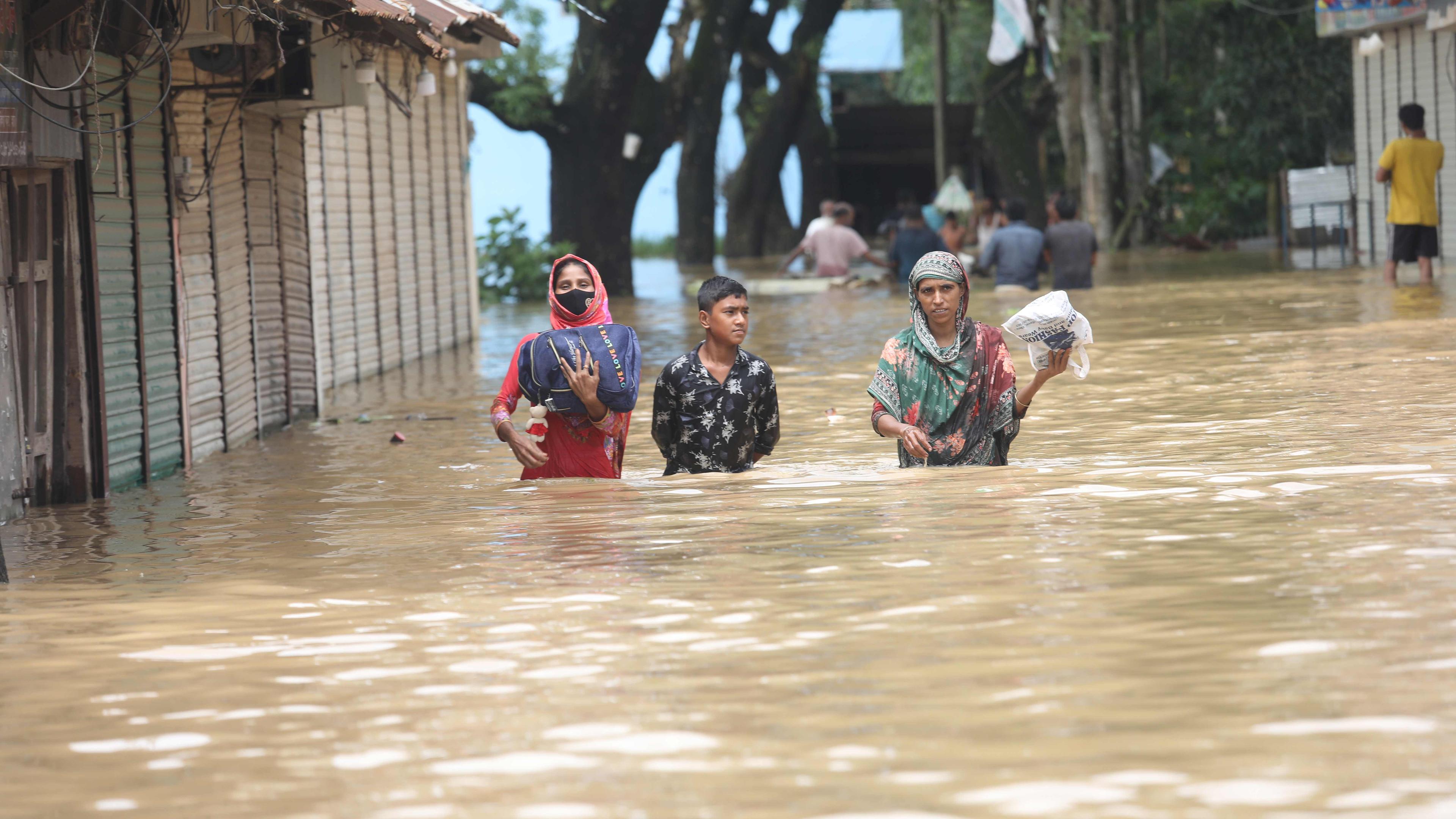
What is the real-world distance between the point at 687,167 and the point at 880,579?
3384 cm

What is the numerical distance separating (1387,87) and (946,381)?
19.2 metres

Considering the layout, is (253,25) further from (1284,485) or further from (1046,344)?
(1284,485)

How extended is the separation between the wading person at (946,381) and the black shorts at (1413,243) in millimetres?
12408

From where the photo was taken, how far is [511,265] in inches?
1097

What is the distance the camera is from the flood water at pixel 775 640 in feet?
11.9

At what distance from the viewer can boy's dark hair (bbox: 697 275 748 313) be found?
268 inches

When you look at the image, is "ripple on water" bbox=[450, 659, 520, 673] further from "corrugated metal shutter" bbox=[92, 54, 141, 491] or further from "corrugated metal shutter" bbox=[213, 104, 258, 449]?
"corrugated metal shutter" bbox=[213, 104, 258, 449]

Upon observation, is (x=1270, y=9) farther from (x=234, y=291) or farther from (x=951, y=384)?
(x=951, y=384)

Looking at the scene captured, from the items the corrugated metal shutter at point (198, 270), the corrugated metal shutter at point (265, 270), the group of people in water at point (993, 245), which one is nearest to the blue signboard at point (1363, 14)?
the group of people in water at point (993, 245)

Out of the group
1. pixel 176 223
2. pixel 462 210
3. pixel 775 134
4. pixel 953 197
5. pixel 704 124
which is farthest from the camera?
pixel 775 134

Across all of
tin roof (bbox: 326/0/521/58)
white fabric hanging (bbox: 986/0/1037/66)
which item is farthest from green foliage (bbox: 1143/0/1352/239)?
tin roof (bbox: 326/0/521/58)

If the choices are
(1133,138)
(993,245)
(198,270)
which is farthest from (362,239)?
(1133,138)

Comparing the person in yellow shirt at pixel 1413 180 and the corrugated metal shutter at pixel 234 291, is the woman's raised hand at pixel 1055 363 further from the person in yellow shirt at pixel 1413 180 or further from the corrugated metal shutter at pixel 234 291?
the person in yellow shirt at pixel 1413 180

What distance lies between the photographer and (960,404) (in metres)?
6.80
